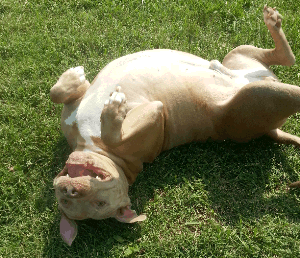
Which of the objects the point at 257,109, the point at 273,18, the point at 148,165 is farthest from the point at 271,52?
the point at 148,165

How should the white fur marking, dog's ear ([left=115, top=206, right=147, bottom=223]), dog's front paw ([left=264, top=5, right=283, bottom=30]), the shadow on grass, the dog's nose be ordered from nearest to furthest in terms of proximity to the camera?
the dog's nose → dog's ear ([left=115, top=206, right=147, bottom=223]) → the white fur marking → the shadow on grass → dog's front paw ([left=264, top=5, right=283, bottom=30])

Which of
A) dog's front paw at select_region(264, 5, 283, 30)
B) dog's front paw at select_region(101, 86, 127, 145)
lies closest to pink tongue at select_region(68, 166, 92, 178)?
dog's front paw at select_region(101, 86, 127, 145)

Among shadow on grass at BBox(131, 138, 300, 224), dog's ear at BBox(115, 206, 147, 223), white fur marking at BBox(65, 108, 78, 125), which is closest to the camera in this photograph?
dog's ear at BBox(115, 206, 147, 223)

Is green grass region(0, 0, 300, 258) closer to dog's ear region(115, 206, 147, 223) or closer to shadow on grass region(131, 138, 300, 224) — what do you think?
shadow on grass region(131, 138, 300, 224)

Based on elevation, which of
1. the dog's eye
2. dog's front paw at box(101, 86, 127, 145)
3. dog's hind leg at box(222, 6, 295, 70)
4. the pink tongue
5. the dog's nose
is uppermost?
dog's hind leg at box(222, 6, 295, 70)

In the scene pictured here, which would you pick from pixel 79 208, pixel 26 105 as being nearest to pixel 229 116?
pixel 79 208

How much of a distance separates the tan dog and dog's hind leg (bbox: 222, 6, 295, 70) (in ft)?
0.04

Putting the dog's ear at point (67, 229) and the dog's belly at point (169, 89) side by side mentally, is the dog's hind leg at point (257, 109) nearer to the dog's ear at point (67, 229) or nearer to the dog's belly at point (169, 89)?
the dog's belly at point (169, 89)

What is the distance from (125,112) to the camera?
144 inches

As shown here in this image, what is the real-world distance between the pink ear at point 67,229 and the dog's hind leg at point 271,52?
2535 mm

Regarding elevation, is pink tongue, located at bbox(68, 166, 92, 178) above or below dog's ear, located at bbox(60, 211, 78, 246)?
above

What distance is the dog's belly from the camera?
149 inches

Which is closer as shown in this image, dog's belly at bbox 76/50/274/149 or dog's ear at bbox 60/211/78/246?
dog's ear at bbox 60/211/78/246

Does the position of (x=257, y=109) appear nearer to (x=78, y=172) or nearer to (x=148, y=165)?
(x=148, y=165)
